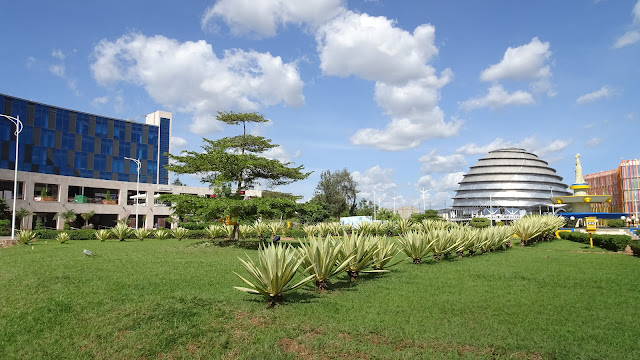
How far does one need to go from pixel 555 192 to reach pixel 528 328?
87.1 m

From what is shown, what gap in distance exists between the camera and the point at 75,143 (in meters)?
60.6

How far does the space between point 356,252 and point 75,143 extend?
62632mm

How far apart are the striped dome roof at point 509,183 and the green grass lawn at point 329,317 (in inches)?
2941

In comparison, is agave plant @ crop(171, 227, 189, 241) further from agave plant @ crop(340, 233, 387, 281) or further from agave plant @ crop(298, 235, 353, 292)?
agave plant @ crop(298, 235, 353, 292)

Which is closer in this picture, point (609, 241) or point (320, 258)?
point (320, 258)

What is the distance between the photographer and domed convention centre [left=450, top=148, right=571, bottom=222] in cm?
7981

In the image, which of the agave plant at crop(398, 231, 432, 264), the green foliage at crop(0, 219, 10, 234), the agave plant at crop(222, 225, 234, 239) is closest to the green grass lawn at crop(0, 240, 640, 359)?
the agave plant at crop(398, 231, 432, 264)

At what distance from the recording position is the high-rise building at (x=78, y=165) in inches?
1786

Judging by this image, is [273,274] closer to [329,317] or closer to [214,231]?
[329,317]

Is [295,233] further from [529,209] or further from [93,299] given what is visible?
[529,209]

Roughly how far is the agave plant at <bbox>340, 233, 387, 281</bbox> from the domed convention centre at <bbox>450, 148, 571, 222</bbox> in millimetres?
71898

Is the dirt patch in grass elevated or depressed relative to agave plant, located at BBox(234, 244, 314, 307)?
depressed

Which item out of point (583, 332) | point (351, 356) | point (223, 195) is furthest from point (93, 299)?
point (223, 195)

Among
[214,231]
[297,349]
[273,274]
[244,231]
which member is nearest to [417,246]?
[273,274]
